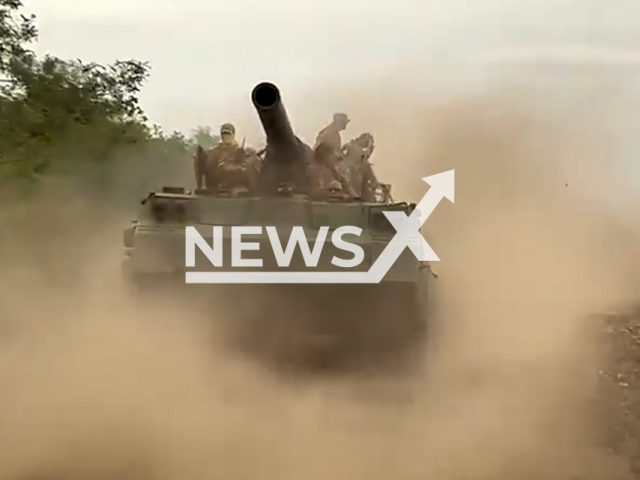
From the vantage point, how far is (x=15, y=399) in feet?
17.5

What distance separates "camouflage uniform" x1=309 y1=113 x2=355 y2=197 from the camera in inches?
224

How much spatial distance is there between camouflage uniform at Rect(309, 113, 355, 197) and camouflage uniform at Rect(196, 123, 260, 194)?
422 mm

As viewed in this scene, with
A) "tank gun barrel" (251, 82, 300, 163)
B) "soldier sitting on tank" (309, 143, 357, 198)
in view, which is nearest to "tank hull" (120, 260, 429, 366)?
"soldier sitting on tank" (309, 143, 357, 198)

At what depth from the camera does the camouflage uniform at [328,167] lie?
224 inches

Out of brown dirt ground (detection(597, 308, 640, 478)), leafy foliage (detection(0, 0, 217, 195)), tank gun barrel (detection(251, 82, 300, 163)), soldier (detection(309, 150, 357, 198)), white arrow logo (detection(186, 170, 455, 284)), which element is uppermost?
leafy foliage (detection(0, 0, 217, 195))

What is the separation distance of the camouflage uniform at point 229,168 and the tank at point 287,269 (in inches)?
13.7

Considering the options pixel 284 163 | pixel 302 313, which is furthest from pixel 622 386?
pixel 284 163

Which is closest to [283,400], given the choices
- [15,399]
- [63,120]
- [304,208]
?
[304,208]

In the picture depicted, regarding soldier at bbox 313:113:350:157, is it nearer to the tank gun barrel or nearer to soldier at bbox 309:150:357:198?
soldier at bbox 309:150:357:198

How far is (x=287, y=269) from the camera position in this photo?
16.9ft

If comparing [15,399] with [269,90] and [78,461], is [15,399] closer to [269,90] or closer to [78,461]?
[78,461]

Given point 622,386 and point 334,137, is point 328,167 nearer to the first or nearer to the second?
point 334,137

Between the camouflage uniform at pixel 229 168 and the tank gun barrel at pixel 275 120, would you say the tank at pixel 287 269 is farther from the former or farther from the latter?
the camouflage uniform at pixel 229 168

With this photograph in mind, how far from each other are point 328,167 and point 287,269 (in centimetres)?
106
